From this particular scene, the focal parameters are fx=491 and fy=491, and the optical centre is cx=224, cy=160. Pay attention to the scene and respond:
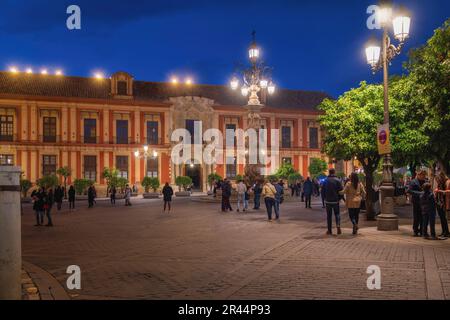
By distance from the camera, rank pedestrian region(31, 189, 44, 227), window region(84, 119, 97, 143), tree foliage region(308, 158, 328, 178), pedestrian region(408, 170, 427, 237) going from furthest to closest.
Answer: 1. window region(84, 119, 97, 143)
2. tree foliage region(308, 158, 328, 178)
3. pedestrian region(31, 189, 44, 227)
4. pedestrian region(408, 170, 427, 237)

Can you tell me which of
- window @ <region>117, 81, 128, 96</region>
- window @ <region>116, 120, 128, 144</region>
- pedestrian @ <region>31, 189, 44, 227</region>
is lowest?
pedestrian @ <region>31, 189, 44, 227</region>

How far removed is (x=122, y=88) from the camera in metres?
48.0

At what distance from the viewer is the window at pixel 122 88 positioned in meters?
47.8

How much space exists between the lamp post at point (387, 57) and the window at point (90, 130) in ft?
121

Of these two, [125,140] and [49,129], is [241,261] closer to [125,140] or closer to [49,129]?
[49,129]

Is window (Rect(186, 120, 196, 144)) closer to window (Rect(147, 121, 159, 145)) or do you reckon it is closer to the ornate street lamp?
window (Rect(147, 121, 159, 145))

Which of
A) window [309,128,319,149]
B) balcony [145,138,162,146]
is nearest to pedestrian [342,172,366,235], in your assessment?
balcony [145,138,162,146]

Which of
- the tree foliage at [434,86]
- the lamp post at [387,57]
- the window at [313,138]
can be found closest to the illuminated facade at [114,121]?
the window at [313,138]

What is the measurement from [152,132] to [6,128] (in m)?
13.2

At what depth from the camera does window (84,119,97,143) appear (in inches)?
1826

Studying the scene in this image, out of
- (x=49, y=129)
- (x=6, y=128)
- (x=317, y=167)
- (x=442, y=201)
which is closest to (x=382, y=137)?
(x=442, y=201)

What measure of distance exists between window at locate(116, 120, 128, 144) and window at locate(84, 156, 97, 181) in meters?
2.97
